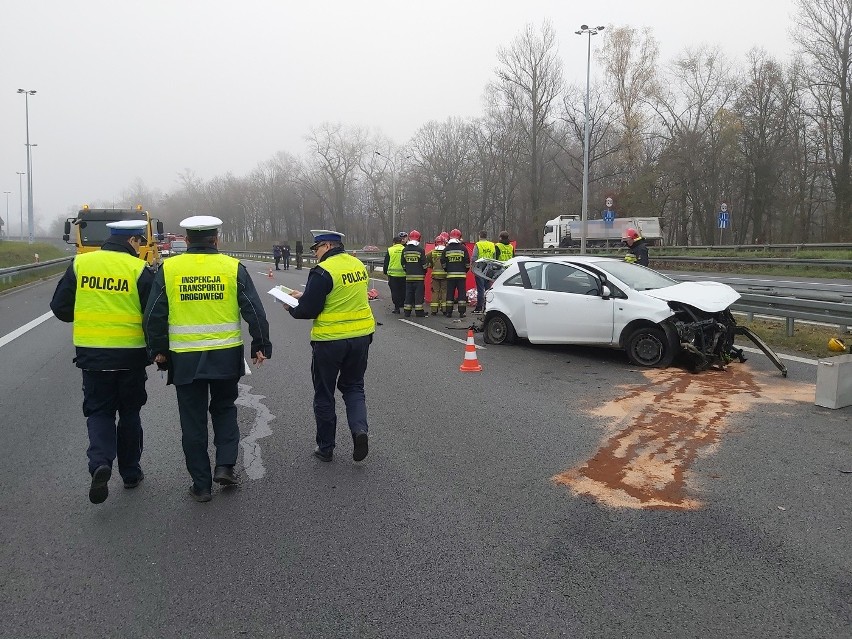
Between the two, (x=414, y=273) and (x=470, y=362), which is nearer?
(x=470, y=362)

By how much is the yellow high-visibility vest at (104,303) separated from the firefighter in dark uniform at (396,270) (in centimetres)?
1042

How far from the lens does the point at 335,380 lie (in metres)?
5.59

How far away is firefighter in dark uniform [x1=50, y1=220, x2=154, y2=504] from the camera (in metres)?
4.64

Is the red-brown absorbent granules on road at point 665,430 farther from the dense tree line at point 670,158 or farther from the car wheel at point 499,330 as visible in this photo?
the dense tree line at point 670,158

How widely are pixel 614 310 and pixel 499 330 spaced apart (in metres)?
2.51

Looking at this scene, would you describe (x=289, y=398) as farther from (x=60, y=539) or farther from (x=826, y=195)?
(x=826, y=195)

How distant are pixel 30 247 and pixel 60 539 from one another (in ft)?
159

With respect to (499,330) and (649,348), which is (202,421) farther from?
(499,330)

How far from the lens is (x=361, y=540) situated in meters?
4.07

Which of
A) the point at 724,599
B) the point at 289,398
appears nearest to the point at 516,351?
the point at 289,398

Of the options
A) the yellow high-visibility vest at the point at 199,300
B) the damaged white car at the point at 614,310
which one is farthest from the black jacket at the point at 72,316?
the damaged white car at the point at 614,310

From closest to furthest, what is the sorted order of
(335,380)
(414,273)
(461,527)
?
(461,527), (335,380), (414,273)

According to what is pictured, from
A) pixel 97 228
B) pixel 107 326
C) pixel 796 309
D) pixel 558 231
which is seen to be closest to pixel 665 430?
pixel 107 326

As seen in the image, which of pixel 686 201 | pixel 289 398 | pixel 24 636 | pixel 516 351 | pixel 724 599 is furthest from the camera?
pixel 686 201
